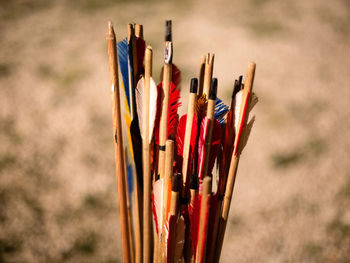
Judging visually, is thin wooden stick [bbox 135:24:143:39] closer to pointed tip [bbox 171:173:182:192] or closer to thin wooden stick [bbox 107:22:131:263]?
thin wooden stick [bbox 107:22:131:263]

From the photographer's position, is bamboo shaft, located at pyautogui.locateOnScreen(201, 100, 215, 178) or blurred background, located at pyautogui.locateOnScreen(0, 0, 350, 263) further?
blurred background, located at pyautogui.locateOnScreen(0, 0, 350, 263)

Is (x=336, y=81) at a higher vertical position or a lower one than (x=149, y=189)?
higher

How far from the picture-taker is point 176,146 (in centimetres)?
44

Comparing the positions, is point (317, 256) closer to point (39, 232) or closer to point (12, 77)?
point (39, 232)

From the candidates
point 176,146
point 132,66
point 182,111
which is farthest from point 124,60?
point 182,111

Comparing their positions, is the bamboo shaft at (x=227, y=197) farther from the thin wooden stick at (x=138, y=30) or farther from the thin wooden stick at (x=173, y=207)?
the thin wooden stick at (x=138, y=30)

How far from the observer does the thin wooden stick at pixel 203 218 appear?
33 centimetres

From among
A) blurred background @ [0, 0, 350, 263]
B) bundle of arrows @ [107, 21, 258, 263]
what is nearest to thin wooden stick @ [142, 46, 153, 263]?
bundle of arrows @ [107, 21, 258, 263]

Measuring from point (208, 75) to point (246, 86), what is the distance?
0.19 ft

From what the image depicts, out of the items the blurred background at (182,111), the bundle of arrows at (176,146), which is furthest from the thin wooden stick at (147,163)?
the blurred background at (182,111)

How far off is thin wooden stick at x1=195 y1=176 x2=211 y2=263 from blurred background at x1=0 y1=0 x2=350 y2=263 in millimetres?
743

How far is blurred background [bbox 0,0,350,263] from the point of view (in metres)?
1.10

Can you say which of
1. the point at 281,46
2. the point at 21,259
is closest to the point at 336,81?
the point at 281,46

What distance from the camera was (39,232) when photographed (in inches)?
42.0
